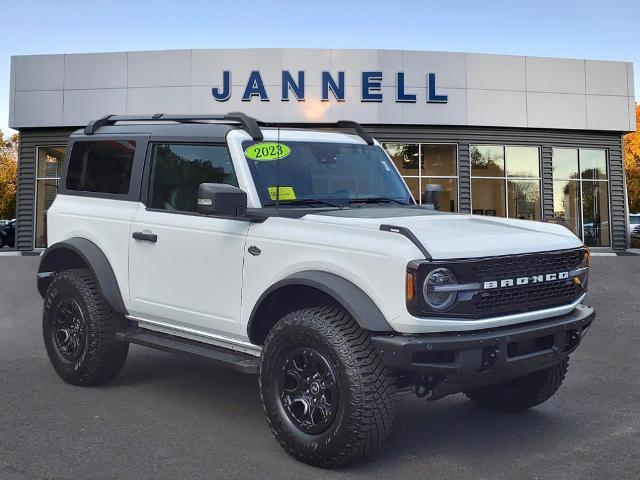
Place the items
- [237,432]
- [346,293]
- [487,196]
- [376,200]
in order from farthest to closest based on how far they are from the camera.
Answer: [487,196], [376,200], [237,432], [346,293]

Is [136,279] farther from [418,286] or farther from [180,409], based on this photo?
[418,286]

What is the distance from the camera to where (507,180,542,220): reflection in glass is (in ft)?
73.6

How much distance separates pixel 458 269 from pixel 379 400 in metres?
0.81

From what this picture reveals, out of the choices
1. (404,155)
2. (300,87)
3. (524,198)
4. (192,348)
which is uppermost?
(300,87)

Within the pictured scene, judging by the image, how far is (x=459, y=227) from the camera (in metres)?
3.90

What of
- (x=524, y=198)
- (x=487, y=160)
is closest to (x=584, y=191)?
(x=524, y=198)

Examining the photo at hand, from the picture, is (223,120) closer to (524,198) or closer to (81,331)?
(81,331)

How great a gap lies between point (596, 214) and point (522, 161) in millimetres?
3568

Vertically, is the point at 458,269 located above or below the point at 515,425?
above

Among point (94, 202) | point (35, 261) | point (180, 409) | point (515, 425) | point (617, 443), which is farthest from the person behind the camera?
point (35, 261)

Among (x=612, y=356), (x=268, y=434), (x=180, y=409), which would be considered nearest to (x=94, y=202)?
(x=180, y=409)

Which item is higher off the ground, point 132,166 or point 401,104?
point 401,104

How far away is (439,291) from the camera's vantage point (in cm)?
340

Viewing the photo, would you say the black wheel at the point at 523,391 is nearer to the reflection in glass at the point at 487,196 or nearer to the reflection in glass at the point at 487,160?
the reflection in glass at the point at 487,196
